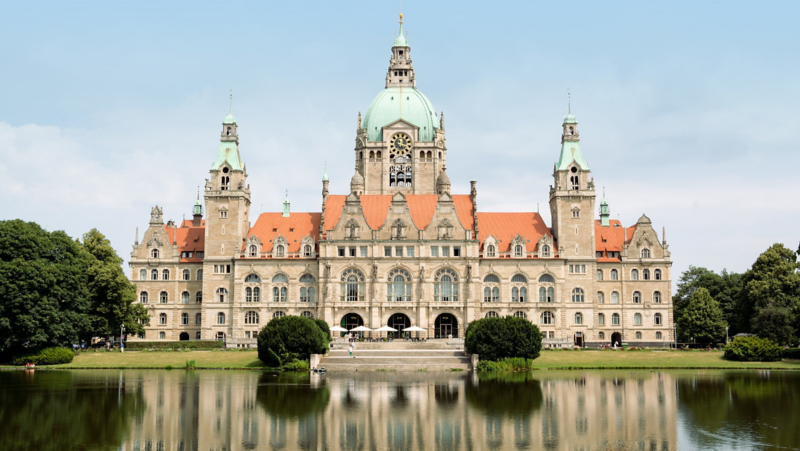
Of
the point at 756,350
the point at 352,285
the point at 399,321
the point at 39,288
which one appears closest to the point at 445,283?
the point at 399,321

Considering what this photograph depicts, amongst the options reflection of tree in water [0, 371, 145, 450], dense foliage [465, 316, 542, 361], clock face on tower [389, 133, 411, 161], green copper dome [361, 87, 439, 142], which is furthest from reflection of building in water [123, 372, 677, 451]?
green copper dome [361, 87, 439, 142]

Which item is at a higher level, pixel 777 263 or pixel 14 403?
pixel 777 263

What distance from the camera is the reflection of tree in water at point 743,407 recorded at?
32438mm

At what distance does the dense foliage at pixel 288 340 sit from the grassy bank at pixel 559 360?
2.60m

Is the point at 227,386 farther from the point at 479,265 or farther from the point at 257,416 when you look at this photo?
the point at 479,265

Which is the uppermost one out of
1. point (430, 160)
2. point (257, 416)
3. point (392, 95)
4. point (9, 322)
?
point (392, 95)

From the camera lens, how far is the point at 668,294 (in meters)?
95.6

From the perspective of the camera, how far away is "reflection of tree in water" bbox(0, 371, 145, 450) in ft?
101

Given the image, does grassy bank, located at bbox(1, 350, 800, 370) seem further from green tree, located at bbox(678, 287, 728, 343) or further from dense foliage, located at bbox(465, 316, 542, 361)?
green tree, located at bbox(678, 287, 728, 343)

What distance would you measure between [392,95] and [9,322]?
61.5 m

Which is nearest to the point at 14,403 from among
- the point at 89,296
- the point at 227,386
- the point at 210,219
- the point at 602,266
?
the point at 227,386

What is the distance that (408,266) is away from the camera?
303ft

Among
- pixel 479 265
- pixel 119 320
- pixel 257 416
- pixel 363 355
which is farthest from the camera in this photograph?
pixel 479 265

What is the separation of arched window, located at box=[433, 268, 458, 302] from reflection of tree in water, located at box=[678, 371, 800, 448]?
36799mm
